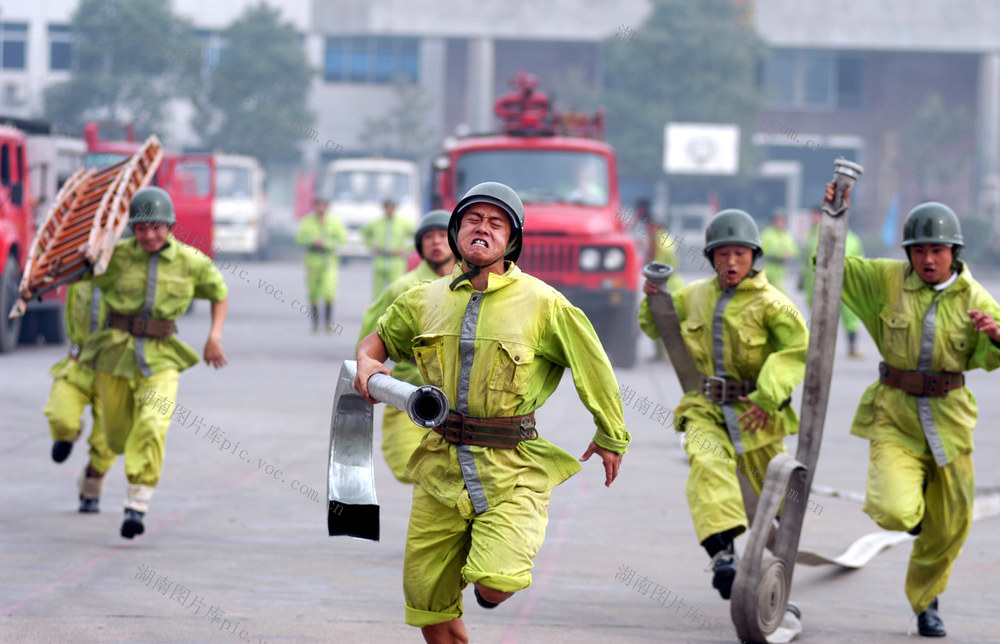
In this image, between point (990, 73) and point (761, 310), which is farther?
point (990, 73)

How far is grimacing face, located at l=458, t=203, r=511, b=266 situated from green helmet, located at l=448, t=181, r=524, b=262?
0.02 meters

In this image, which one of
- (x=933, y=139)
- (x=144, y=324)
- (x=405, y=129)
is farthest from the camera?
(x=933, y=139)

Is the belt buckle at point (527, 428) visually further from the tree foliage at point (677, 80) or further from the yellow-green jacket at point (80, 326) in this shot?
the tree foliage at point (677, 80)

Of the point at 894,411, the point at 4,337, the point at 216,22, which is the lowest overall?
the point at 4,337

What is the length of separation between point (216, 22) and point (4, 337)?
133ft

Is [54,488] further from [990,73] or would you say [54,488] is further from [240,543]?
[990,73]

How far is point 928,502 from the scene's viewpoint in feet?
21.5

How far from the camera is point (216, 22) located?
55.8 meters

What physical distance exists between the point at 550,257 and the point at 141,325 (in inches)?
348

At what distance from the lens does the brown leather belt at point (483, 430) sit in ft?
16.4

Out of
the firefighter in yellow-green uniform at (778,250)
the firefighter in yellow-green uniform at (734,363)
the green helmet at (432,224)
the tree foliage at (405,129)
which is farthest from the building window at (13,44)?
the firefighter in yellow-green uniform at (734,363)

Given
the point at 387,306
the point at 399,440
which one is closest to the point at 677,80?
the point at 399,440

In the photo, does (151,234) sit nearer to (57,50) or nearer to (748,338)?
(748,338)

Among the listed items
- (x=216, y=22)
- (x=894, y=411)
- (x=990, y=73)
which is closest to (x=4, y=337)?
(x=894, y=411)
